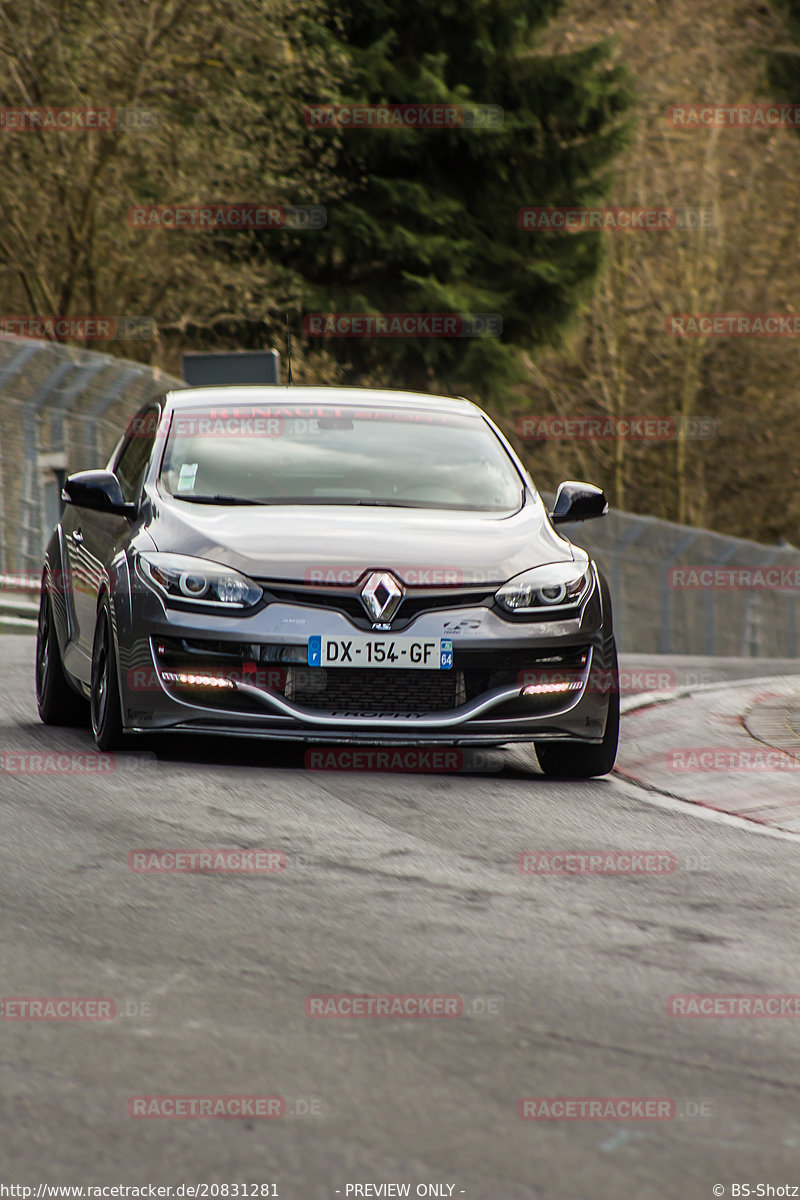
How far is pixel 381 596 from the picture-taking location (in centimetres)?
786

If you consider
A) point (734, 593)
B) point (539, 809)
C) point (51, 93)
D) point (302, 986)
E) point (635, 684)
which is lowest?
point (734, 593)

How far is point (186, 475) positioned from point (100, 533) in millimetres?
529

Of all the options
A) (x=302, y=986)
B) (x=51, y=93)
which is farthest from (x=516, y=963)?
(x=51, y=93)

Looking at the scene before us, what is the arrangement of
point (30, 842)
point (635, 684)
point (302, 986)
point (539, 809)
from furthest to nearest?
1. point (635, 684)
2. point (539, 809)
3. point (30, 842)
4. point (302, 986)

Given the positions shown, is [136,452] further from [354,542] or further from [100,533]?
[354,542]

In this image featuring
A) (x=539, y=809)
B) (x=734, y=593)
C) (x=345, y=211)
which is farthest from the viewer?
(x=345, y=211)

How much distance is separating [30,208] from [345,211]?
684 cm

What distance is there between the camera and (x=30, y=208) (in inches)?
1061

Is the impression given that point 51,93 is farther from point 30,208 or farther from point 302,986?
point 302,986
